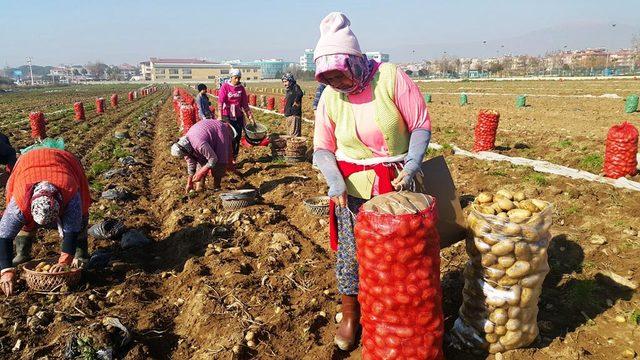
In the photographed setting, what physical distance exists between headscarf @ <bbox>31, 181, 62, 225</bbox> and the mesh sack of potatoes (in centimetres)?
347

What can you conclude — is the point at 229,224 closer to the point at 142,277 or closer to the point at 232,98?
the point at 142,277

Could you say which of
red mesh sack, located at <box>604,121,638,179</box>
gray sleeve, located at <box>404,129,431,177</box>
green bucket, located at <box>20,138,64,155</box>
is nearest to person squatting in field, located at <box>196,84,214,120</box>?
green bucket, located at <box>20,138,64,155</box>

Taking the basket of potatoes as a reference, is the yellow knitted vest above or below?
above

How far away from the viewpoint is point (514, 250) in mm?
A: 2686

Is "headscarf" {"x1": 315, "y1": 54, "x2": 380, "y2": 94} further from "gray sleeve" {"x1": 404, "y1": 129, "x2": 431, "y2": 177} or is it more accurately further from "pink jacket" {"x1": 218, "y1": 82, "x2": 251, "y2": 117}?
"pink jacket" {"x1": 218, "y1": 82, "x2": 251, "y2": 117}

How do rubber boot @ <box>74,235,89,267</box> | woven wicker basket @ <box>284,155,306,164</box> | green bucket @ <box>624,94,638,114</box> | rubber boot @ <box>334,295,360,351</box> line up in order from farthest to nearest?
green bucket @ <box>624,94,638,114</box> → woven wicker basket @ <box>284,155,306,164</box> → rubber boot @ <box>74,235,89,267</box> → rubber boot @ <box>334,295,360,351</box>

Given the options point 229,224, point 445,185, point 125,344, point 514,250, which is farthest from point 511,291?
point 229,224

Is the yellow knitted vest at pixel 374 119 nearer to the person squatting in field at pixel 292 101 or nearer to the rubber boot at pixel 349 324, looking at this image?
the rubber boot at pixel 349 324

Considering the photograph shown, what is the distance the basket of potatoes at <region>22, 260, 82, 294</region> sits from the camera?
4.20m

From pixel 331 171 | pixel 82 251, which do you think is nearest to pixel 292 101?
pixel 82 251

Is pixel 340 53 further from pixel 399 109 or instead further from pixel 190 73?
pixel 190 73

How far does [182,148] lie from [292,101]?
432 centimetres

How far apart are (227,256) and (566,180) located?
5058mm

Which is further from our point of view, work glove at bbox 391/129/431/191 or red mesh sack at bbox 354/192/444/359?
work glove at bbox 391/129/431/191
